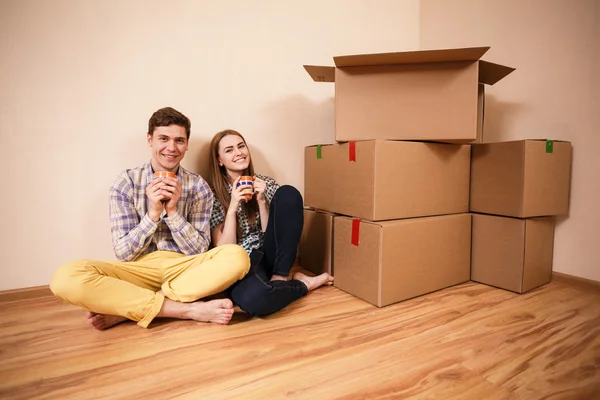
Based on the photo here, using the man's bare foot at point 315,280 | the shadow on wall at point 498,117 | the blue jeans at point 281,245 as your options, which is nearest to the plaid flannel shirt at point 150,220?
the blue jeans at point 281,245

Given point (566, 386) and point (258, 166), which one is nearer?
point (566, 386)

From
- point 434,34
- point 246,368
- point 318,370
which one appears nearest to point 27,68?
point 246,368

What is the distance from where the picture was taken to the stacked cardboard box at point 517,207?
124 cm

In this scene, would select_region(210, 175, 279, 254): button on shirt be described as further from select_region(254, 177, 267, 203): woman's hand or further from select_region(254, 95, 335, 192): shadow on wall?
select_region(254, 95, 335, 192): shadow on wall

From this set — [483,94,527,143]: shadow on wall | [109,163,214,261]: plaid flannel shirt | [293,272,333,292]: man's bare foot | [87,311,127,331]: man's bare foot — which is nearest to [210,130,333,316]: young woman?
[293,272,333,292]: man's bare foot

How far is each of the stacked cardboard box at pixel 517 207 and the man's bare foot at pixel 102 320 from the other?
1.35 meters

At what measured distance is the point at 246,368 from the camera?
0.81m

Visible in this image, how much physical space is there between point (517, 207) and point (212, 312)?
44.8 inches

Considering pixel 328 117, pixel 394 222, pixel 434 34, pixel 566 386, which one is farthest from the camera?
pixel 434 34

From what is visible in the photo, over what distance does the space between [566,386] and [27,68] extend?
72.2 inches

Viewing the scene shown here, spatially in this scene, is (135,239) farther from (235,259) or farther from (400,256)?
(400,256)

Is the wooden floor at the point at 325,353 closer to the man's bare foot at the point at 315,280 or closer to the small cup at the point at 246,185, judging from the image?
the man's bare foot at the point at 315,280

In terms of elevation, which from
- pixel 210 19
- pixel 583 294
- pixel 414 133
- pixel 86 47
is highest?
pixel 210 19

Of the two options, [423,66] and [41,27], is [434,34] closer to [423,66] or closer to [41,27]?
[423,66]
